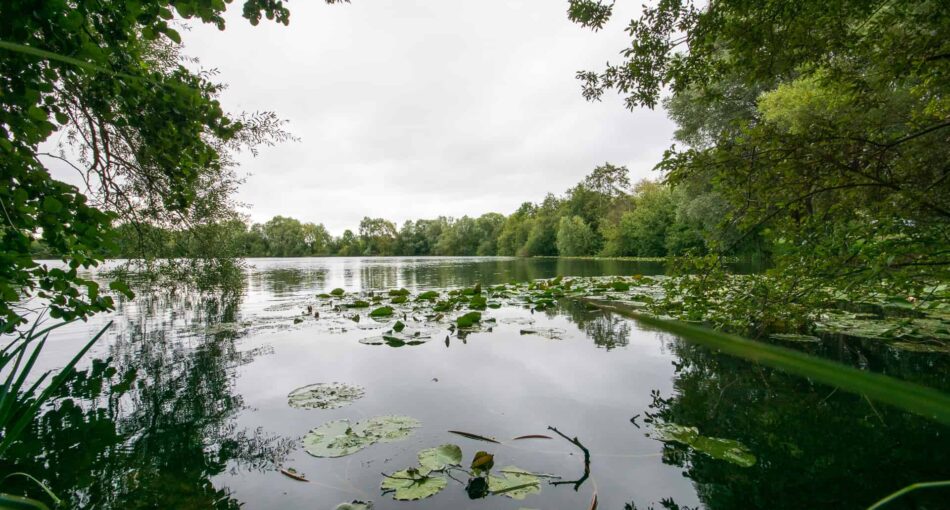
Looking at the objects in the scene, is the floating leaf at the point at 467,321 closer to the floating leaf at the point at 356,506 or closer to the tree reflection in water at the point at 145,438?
the tree reflection in water at the point at 145,438

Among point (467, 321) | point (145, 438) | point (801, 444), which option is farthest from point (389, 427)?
point (467, 321)

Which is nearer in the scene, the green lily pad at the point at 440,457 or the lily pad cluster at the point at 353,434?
the green lily pad at the point at 440,457

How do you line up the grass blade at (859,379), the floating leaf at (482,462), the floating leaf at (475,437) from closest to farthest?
the grass blade at (859,379) → the floating leaf at (482,462) → the floating leaf at (475,437)

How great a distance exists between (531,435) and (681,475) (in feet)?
4.02

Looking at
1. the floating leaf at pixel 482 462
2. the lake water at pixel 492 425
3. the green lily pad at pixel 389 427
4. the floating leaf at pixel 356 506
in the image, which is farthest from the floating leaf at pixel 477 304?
the floating leaf at pixel 356 506

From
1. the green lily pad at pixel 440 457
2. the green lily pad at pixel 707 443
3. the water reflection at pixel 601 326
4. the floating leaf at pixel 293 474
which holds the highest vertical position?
the water reflection at pixel 601 326

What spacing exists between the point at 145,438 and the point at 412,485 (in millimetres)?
2803

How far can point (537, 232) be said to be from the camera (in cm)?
7000

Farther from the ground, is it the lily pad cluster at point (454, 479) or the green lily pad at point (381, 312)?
the green lily pad at point (381, 312)

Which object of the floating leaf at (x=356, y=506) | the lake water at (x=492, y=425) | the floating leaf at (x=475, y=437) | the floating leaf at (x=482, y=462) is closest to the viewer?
the floating leaf at (x=356, y=506)

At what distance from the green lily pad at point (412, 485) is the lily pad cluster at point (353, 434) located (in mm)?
628

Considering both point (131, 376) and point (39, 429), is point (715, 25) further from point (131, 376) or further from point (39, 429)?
point (131, 376)

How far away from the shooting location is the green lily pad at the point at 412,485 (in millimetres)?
3057

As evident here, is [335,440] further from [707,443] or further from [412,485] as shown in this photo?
[707,443]
